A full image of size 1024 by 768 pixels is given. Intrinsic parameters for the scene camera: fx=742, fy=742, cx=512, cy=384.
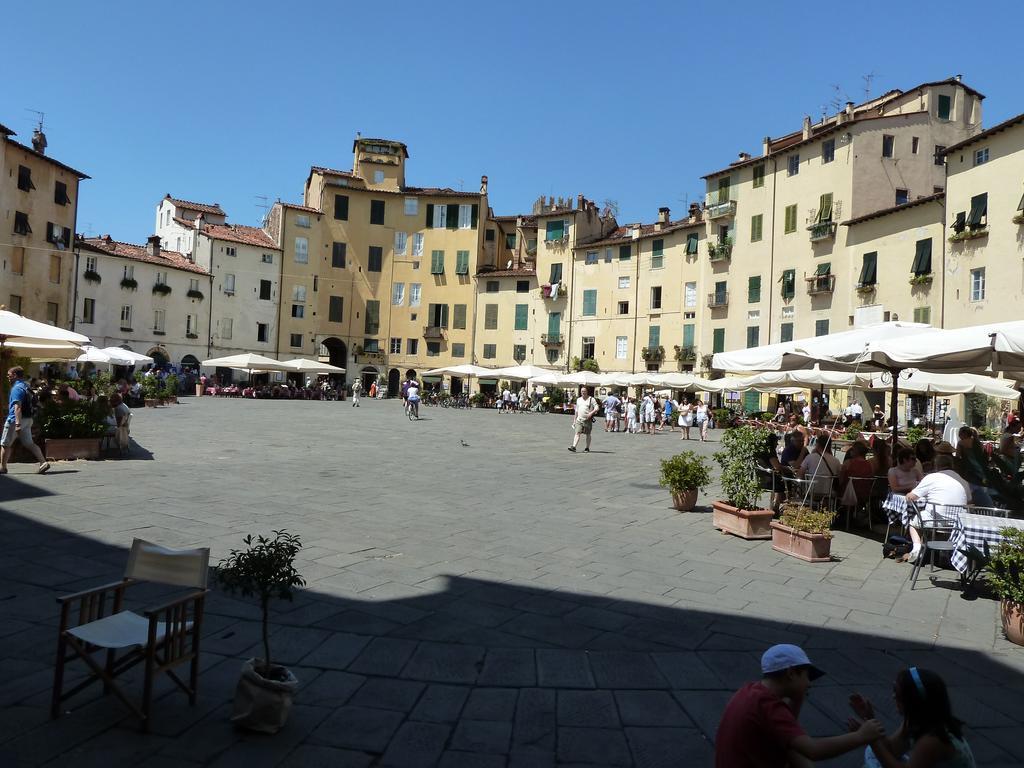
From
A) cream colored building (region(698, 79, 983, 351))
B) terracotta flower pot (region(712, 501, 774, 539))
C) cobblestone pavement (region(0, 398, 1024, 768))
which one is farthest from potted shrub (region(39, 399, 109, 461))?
cream colored building (region(698, 79, 983, 351))

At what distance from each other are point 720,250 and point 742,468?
3210 centimetres

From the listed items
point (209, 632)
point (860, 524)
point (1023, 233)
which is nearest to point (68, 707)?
point (209, 632)

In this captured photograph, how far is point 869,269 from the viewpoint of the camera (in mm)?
29672

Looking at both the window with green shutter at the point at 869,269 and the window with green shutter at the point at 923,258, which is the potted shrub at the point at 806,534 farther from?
the window with green shutter at the point at 869,269

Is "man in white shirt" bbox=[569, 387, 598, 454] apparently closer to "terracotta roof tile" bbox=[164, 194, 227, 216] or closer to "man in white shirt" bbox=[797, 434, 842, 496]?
"man in white shirt" bbox=[797, 434, 842, 496]

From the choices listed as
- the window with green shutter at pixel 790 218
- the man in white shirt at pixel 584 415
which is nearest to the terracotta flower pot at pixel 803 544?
the man in white shirt at pixel 584 415

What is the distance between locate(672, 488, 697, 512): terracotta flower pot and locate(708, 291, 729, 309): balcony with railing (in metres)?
30.1

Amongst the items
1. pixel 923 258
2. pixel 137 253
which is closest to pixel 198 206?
pixel 137 253

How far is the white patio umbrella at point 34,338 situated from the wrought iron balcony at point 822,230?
28744 mm

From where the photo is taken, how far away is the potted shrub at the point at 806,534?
22.6 feet

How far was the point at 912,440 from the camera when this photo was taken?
57.4 feet

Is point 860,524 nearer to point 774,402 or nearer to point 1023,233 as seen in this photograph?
point 1023,233

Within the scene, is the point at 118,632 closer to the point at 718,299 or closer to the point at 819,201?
the point at 819,201

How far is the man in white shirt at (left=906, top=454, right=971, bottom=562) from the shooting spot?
21.5 feet
